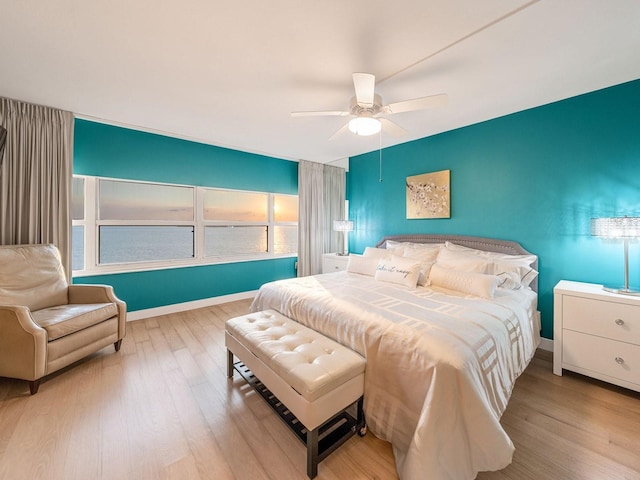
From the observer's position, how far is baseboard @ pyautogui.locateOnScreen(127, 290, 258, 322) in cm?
342

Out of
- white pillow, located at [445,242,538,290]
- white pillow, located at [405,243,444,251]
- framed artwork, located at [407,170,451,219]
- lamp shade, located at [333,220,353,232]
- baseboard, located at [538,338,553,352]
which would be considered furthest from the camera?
lamp shade, located at [333,220,353,232]

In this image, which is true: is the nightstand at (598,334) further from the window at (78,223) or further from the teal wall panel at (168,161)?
the window at (78,223)

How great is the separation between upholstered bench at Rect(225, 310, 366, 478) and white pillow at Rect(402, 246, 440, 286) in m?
1.44

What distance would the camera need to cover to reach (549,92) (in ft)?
7.82

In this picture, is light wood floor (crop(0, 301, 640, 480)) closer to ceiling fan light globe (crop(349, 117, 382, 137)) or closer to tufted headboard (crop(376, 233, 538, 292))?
tufted headboard (crop(376, 233, 538, 292))

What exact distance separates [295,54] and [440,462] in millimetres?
2598

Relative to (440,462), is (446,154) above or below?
above

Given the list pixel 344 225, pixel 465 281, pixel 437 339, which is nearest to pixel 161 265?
pixel 344 225

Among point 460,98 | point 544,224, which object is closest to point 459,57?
point 460,98

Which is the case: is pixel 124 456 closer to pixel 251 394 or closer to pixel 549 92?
pixel 251 394

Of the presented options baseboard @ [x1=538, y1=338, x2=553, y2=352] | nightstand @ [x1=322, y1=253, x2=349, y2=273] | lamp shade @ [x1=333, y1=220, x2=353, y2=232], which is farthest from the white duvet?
lamp shade @ [x1=333, y1=220, x2=353, y2=232]

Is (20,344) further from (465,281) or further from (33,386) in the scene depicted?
(465,281)

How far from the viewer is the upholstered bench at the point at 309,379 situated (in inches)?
53.0

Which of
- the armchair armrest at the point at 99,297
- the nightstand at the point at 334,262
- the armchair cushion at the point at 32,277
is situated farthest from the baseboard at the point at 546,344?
the armchair cushion at the point at 32,277
